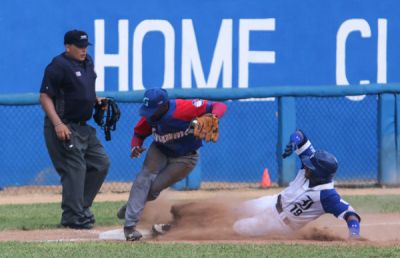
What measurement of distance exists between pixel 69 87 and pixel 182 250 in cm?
256

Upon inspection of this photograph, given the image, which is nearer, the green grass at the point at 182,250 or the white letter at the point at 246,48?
the green grass at the point at 182,250

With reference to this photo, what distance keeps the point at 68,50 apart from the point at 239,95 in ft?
13.7

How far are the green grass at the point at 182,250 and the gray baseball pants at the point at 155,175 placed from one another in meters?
0.56

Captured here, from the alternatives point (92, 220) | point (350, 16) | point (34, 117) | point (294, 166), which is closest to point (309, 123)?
point (294, 166)

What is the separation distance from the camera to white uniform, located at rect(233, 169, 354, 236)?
8992 mm

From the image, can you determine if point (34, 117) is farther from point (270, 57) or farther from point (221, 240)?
point (221, 240)

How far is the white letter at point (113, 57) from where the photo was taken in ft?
46.8

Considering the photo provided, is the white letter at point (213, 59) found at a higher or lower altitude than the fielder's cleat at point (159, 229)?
higher

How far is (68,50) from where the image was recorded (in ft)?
33.4

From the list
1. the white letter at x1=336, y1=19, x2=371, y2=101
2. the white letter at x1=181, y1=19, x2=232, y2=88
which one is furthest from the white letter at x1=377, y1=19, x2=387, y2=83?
the white letter at x1=181, y1=19, x2=232, y2=88

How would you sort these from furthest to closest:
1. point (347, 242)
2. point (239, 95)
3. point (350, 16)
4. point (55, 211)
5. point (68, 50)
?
point (350, 16) < point (239, 95) < point (55, 211) < point (68, 50) < point (347, 242)

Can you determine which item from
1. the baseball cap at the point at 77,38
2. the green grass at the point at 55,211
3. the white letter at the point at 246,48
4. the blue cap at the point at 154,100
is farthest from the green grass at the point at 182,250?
the white letter at the point at 246,48

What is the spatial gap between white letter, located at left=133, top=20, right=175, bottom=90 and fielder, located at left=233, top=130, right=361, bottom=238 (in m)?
5.20

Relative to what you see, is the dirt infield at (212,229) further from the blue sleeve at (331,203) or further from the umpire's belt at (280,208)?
the blue sleeve at (331,203)
